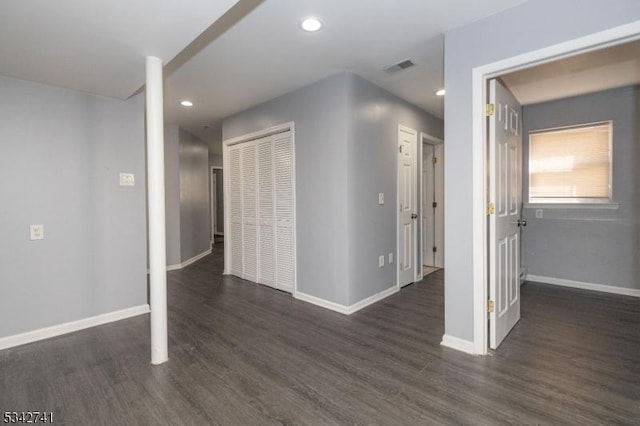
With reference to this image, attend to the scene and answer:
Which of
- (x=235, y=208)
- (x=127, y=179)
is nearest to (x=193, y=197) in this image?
(x=235, y=208)

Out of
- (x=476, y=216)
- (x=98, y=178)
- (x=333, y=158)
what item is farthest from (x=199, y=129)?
(x=476, y=216)

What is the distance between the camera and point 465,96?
2299mm

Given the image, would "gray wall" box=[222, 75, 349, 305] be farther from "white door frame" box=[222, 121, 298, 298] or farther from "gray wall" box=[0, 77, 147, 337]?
"gray wall" box=[0, 77, 147, 337]

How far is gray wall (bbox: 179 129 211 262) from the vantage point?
5.66 m

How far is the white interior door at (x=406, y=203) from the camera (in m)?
→ 4.03

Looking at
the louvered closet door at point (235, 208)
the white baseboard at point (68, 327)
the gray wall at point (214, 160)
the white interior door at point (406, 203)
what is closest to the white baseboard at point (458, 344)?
the white interior door at point (406, 203)

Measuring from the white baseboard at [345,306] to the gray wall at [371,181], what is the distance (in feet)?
0.20

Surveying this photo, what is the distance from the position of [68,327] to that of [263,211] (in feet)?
7.76

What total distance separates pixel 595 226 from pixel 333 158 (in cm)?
346

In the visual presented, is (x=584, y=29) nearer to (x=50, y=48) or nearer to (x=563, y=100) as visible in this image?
(x=563, y=100)

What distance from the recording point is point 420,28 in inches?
93.6

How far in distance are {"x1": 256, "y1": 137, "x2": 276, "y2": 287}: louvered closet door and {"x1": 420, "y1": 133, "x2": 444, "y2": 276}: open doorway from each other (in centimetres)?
250

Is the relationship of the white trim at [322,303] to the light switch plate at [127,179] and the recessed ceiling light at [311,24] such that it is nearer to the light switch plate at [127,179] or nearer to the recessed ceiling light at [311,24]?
the light switch plate at [127,179]

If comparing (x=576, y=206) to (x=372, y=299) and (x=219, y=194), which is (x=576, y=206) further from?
(x=219, y=194)
